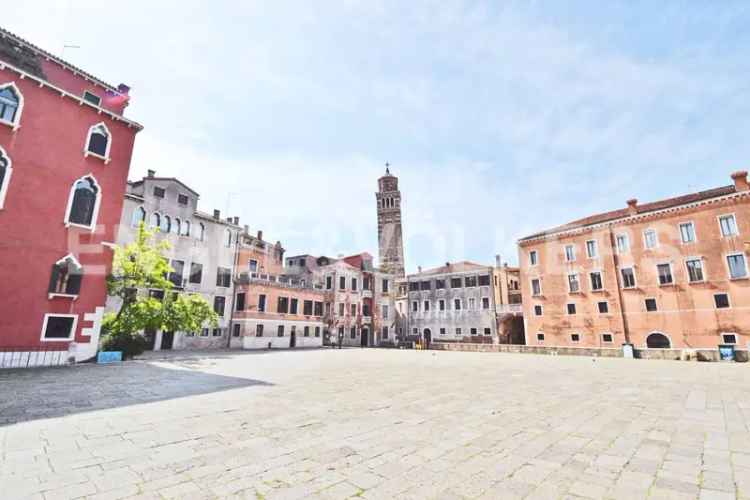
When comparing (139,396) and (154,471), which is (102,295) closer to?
(139,396)

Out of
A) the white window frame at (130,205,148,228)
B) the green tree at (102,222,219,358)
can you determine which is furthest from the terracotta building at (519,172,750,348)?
the white window frame at (130,205,148,228)

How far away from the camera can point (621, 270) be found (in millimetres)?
28234

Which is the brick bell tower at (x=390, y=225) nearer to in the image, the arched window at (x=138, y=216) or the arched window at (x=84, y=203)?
the arched window at (x=138, y=216)

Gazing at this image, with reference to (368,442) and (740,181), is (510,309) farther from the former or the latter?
(368,442)

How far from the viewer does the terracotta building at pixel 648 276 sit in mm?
23703

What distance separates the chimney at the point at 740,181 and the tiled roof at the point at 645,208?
1.24 ft

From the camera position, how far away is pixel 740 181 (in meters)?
24.2

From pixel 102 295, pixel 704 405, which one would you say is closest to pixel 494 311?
pixel 704 405

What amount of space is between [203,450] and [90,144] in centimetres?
1845

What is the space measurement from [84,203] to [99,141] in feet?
11.0

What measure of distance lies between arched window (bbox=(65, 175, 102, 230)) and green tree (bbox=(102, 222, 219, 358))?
186 centimetres

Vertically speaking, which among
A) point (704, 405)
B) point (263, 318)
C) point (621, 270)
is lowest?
point (704, 405)

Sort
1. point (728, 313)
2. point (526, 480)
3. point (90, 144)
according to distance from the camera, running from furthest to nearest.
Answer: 1. point (728, 313)
2. point (90, 144)
3. point (526, 480)

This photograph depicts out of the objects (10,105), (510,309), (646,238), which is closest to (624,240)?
(646,238)
